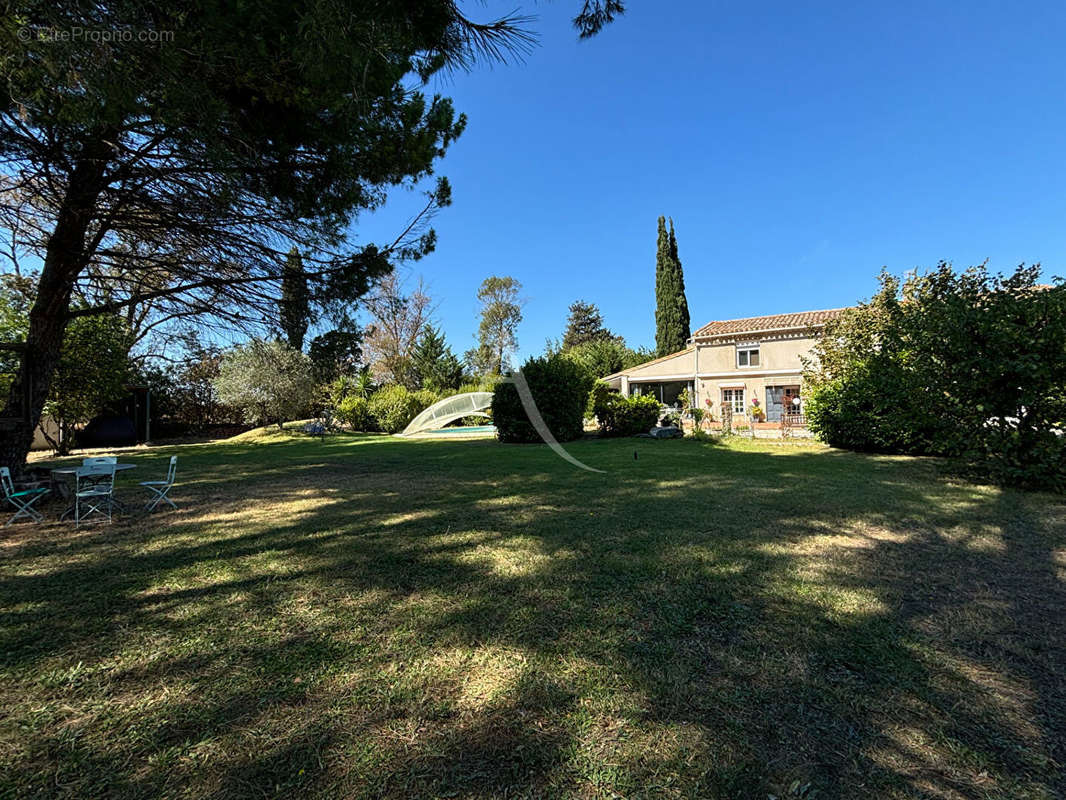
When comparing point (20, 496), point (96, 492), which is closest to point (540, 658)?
point (96, 492)

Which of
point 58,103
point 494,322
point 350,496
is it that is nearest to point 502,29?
point 58,103

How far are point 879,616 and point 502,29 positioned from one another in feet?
16.7

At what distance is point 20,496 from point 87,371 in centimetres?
1075

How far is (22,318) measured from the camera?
13266 millimetres

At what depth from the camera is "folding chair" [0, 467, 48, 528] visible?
570 centimetres

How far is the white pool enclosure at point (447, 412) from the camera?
22.0 metres

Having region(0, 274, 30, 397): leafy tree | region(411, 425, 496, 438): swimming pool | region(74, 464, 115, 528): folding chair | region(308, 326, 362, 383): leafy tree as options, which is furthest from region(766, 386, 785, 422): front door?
region(0, 274, 30, 397): leafy tree

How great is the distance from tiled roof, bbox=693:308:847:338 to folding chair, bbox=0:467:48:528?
89.8 ft

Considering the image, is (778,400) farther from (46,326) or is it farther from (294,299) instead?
(46,326)

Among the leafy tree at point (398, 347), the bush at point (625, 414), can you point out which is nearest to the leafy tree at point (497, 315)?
the leafy tree at point (398, 347)

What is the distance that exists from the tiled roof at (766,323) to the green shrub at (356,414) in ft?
64.0

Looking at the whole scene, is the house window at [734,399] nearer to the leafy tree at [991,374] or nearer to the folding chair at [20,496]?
the leafy tree at [991,374]

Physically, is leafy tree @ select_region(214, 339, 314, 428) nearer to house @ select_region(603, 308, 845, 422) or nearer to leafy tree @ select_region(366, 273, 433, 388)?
leafy tree @ select_region(366, 273, 433, 388)

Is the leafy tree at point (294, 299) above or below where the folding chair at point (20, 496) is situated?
above
